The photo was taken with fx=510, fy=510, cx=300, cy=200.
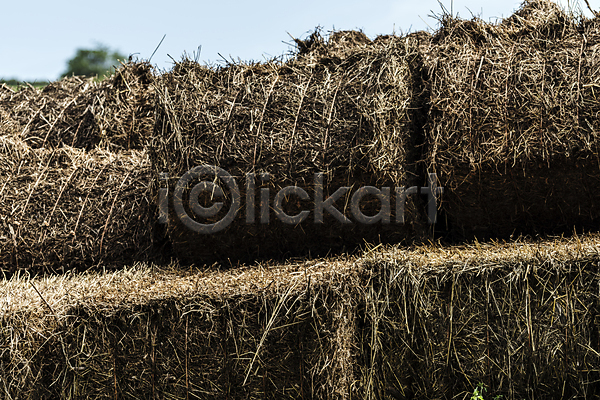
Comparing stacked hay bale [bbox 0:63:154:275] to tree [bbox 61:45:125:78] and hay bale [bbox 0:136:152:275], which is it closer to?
hay bale [bbox 0:136:152:275]

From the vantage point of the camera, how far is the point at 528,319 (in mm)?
2268

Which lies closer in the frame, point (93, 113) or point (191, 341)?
point (191, 341)

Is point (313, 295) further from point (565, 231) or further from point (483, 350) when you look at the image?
point (565, 231)

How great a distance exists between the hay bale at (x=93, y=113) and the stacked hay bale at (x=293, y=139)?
42.8 inches

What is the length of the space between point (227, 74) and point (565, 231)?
208cm

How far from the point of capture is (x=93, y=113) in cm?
397

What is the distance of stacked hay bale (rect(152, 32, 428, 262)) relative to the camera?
264 centimetres

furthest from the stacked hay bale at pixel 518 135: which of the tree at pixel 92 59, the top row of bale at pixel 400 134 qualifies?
the tree at pixel 92 59

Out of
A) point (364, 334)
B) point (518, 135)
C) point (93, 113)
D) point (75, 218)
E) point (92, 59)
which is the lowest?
point (364, 334)

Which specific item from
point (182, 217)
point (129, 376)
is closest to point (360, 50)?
point (182, 217)

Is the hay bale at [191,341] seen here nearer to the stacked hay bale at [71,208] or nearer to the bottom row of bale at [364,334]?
the bottom row of bale at [364,334]

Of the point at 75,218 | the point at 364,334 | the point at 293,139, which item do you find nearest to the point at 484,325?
the point at 364,334

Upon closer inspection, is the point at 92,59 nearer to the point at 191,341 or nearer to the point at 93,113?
the point at 93,113

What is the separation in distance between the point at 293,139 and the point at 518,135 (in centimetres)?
116
